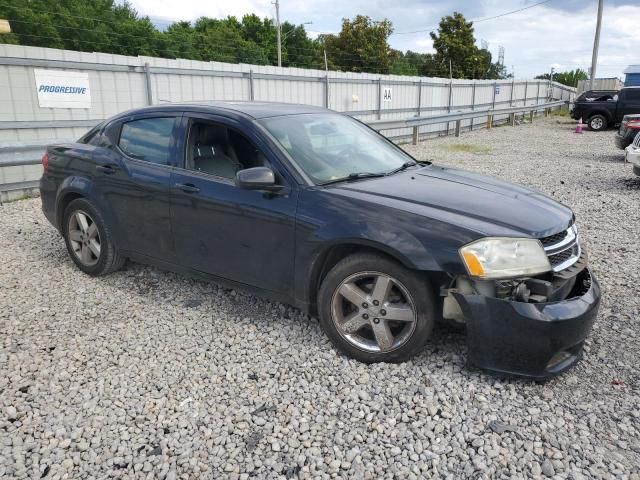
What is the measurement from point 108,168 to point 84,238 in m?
0.79

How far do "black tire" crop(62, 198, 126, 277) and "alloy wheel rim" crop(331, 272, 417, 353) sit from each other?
7.85 feet

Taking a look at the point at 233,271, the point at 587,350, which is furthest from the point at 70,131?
the point at 587,350

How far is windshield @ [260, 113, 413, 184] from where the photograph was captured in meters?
3.77

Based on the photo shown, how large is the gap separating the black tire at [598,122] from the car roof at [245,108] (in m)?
21.9

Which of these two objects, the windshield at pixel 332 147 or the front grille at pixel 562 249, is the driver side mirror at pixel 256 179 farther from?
the front grille at pixel 562 249

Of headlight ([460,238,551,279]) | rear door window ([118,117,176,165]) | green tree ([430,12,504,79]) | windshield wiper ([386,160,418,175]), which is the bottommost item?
headlight ([460,238,551,279])

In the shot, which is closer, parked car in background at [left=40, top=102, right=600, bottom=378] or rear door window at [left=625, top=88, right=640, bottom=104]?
parked car in background at [left=40, top=102, right=600, bottom=378]

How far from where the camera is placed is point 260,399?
123 inches

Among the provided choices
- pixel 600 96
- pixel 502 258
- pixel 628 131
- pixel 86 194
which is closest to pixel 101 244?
pixel 86 194

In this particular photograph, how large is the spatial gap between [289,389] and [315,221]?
105cm

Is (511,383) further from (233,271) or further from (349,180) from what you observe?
(233,271)

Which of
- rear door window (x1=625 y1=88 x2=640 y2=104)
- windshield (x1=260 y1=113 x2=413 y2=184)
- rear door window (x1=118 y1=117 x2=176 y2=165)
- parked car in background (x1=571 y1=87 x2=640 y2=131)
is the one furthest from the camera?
parked car in background (x1=571 y1=87 x2=640 y2=131)

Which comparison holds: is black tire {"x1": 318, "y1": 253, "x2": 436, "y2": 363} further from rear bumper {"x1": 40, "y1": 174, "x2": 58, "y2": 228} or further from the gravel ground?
rear bumper {"x1": 40, "y1": 174, "x2": 58, "y2": 228}

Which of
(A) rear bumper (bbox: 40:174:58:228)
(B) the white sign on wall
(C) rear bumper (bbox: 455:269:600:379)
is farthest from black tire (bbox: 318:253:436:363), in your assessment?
(B) the white sign on wall
